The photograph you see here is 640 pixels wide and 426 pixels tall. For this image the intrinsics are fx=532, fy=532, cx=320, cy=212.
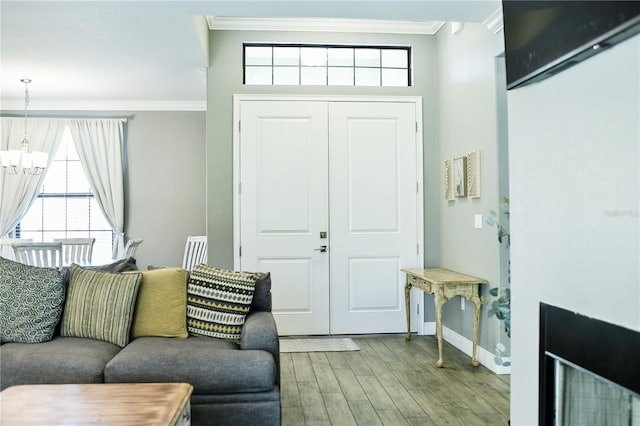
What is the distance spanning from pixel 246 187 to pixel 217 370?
2.56 metres

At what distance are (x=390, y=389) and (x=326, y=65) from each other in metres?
3.07

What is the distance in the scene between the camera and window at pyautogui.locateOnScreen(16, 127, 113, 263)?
6.74 meters

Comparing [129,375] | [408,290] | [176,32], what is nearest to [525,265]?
[129,375]

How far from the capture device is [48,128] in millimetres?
6637

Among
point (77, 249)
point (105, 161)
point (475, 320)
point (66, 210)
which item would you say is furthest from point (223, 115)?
point (66, 210)

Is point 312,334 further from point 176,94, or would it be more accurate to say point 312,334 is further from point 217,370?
point 176,94

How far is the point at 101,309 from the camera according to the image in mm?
3045

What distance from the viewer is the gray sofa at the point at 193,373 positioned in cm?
259

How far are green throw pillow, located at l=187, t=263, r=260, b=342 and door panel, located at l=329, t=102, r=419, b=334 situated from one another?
198 centimetres

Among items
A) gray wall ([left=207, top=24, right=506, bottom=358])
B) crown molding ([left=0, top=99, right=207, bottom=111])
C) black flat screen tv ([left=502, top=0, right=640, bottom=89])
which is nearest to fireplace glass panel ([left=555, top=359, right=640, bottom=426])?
black flat screen tv ([left=502, top=0, right=640, bottom=89])

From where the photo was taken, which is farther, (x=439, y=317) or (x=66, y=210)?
(x=66, y=210)

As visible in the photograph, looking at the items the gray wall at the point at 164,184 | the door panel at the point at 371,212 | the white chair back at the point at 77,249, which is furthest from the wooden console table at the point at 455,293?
the gray wall at the point at 164,184

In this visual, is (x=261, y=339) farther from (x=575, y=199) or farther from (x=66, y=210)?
(x=66, y=210)

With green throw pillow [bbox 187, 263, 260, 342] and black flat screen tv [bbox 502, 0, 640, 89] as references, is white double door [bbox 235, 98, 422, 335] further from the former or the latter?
black flat screen tv [bbox 502, 0, 640, 89]
